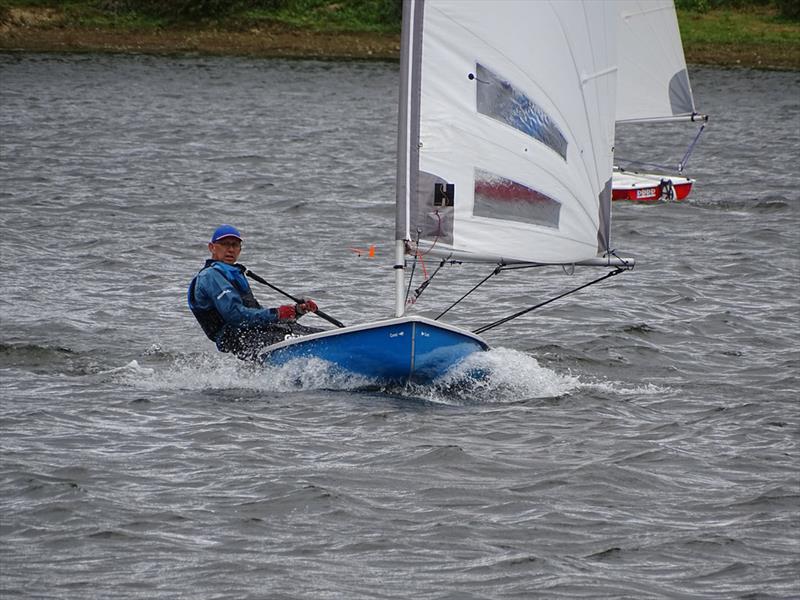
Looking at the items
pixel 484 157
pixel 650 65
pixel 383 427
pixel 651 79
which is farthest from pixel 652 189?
pixel 383 427

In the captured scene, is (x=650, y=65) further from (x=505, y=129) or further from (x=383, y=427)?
(x=383, y=427)

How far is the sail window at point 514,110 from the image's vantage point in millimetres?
10828

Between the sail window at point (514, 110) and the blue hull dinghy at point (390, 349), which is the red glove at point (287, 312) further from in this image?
the sail window at point (514, 110)

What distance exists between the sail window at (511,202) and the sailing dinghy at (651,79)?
11191 millimetres

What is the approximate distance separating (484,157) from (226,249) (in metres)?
2.19

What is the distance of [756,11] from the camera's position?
49.0m

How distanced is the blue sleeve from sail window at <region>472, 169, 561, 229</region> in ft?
5.83

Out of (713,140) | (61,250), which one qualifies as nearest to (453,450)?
(61,250)

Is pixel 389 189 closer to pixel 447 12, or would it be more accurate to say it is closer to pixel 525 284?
pixel 525 284

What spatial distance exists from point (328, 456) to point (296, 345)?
5.16 ft

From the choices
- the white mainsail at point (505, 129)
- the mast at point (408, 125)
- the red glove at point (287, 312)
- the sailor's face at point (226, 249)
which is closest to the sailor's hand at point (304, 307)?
the red glove at point (287, 312)

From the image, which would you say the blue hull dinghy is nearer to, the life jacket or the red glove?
the red glove

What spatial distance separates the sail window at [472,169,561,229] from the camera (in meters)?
10.9

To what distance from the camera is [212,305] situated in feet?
37.1
